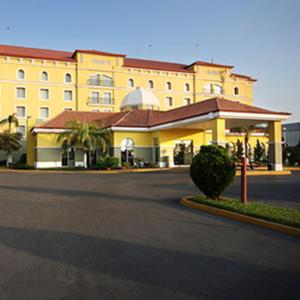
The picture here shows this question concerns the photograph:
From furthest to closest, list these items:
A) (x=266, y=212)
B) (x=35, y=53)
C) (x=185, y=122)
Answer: (x=35, y=53) < (x=185, y=122) < (x=266, y=212)

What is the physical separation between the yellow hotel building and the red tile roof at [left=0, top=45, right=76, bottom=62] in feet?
0.46

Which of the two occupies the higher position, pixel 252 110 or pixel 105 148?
pixel 252 110

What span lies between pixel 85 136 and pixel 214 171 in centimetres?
1990

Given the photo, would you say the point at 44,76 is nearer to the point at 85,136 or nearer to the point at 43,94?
the point at 43,94

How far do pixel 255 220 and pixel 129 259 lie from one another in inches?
143

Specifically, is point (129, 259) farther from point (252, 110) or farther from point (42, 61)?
point (42, 61)

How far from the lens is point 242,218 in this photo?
7918mm

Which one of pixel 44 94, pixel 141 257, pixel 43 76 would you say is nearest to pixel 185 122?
pixel 141 257

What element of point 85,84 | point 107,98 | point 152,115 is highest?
point 85,84

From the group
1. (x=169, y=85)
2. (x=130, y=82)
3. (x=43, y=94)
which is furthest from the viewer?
(x=169, y=85)

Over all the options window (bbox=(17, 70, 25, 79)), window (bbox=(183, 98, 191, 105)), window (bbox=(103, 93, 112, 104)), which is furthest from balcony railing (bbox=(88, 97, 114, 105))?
window (bbox=(183, 98, 191, 105))

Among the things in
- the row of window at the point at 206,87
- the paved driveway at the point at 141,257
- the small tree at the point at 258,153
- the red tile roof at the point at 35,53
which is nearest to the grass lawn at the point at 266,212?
the paved driveway at the point at 141,257

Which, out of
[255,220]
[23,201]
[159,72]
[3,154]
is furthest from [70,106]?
[255,220]

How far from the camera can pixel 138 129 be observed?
31.4m
